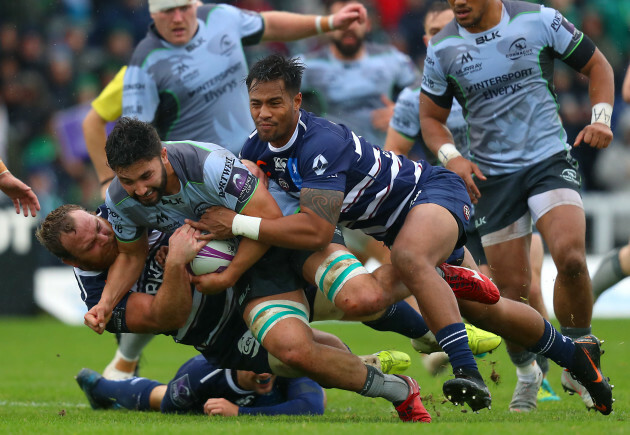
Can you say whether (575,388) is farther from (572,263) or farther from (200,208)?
(200,208)

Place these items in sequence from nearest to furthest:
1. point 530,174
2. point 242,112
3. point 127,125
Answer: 1. point 127,125
2. point 530,174
3. point 242,112

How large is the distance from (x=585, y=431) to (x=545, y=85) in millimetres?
2652

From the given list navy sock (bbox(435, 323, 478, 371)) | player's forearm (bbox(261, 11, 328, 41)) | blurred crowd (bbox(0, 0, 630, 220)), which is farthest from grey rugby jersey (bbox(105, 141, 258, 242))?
blurred crowd (bbox(0, 0, 630, 220))

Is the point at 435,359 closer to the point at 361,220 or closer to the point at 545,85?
the point at 361,220

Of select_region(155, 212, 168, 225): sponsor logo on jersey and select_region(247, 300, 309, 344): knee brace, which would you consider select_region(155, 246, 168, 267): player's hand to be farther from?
select_region(247, 300, 309, 344): knee brace

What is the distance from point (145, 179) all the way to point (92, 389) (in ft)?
6.50

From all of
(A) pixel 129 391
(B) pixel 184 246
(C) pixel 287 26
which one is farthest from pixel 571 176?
(A) pixel 129 391

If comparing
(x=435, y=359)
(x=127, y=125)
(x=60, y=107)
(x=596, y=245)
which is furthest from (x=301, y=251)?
(x=60, y=107)

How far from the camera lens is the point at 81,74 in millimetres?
15125

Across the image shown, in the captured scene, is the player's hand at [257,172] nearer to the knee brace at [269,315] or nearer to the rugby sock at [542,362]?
the knee brace at [269,315]

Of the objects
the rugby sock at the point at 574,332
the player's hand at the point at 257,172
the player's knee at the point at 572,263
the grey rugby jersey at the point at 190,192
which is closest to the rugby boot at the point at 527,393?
the rugby sock at the point at 574,332

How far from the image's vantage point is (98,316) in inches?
214

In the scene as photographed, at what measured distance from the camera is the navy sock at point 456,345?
5016 millimetres

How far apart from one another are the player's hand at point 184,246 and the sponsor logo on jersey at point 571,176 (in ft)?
7.60
